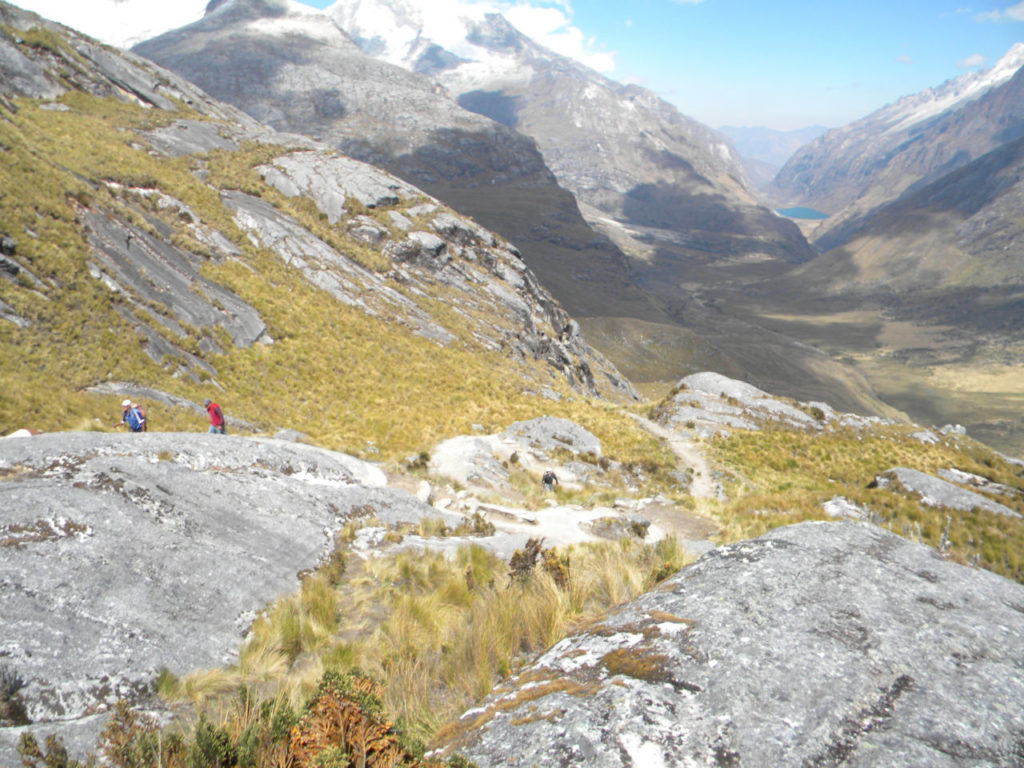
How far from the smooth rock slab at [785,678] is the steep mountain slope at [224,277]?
15.6 meters

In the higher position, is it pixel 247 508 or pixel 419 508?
pixel 247 508

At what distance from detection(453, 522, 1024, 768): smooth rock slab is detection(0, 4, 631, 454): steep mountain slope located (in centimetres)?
1564

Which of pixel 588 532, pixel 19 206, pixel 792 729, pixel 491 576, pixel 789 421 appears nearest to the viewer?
pixel 792 729

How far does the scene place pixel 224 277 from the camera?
29.0 m

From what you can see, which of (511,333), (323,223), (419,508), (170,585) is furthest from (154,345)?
(511,333)

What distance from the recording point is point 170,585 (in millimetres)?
6316

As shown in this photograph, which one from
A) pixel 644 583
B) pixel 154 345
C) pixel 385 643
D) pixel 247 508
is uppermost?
pixel 644 583

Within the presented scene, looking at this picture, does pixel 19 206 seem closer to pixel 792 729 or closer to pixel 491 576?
pixel 491 576

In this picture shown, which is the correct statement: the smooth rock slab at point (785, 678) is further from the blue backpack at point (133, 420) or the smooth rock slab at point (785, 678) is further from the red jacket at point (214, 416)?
the red jacket at point (214, 416)

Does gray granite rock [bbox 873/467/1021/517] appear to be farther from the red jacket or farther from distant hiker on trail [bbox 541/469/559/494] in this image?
the red jacket

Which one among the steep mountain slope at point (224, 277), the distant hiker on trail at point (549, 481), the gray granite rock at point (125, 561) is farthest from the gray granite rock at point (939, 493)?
the steep mountain slope at point (224, 277)

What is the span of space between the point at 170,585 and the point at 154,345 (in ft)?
59.3

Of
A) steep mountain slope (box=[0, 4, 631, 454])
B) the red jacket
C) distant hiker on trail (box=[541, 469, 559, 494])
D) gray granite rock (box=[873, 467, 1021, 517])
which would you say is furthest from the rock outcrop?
gray granite rock (box=[873, 467, 1021, 517])

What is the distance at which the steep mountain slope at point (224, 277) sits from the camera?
18.6m
